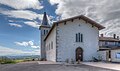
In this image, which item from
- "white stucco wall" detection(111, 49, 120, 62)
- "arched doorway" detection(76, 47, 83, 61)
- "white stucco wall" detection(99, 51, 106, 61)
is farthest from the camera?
"white stucco wall" detection(99, 51, 106, 61)

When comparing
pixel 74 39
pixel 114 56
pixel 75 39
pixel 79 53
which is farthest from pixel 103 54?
pixel 74 39

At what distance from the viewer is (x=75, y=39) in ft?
86.9

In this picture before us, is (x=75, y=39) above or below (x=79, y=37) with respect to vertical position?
below

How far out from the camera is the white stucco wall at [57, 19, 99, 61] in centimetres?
2579

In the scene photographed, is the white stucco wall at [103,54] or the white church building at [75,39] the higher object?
the white church building at [75,39]

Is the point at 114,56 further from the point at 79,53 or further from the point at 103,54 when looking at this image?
the point at 79,53

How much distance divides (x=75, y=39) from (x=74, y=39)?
0.57ft

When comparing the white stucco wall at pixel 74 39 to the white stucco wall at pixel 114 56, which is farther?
the white stucco wall at pixel 74 39

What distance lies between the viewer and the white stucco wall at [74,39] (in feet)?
84.6

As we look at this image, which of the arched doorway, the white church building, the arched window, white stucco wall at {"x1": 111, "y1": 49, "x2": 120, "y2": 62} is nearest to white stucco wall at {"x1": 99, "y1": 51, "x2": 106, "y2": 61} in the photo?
the white church building

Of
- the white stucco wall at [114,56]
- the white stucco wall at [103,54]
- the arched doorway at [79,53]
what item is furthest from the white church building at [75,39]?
the white stucco wall at [114,56]

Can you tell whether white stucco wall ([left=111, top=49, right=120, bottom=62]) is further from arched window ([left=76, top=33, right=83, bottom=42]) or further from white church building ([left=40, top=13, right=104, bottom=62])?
arched window ([left=76, top=33, right=83, bottom=42])

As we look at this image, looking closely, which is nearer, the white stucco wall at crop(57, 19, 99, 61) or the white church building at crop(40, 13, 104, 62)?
the white church building at crop(40, 13, 104, 62)

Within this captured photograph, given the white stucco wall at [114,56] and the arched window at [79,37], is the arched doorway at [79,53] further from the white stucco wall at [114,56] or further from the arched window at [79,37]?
the white stucco wall at [114,56]
